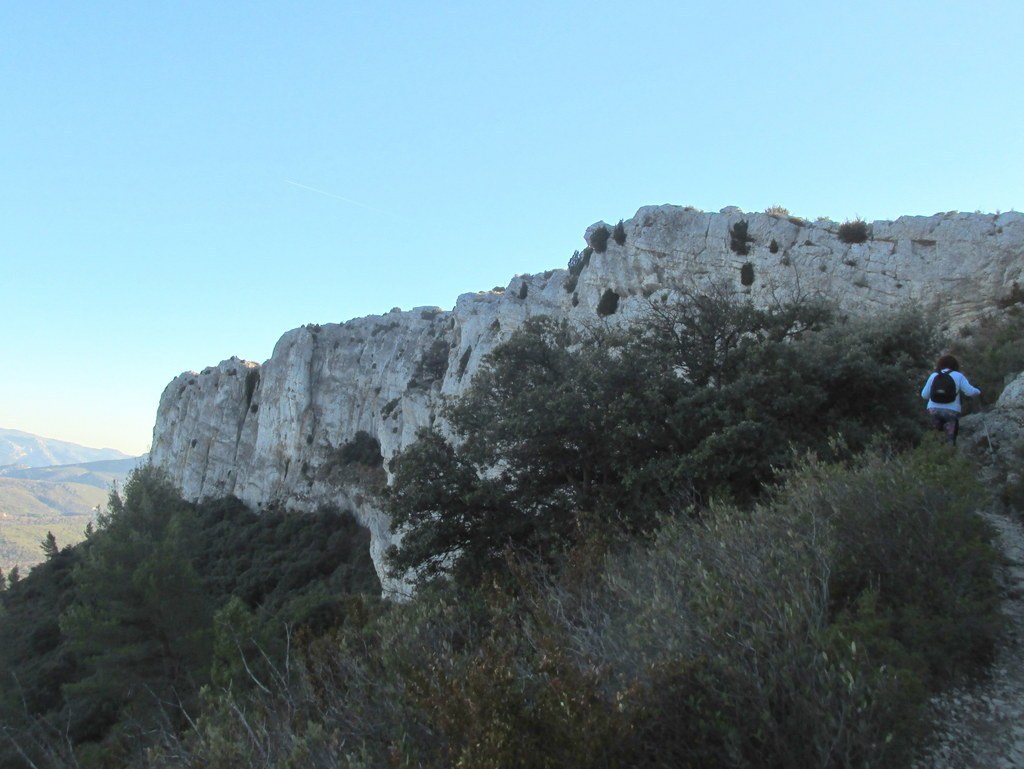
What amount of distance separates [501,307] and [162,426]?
5070 centimetres

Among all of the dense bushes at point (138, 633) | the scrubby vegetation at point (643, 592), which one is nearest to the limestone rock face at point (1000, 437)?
the scrubby vegetation at point (643, 592)

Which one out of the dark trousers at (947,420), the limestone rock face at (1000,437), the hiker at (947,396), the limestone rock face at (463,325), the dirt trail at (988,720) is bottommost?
the dirt trail at (988,720)

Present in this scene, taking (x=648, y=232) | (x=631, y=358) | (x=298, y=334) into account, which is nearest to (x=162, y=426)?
(x=298, y=334)

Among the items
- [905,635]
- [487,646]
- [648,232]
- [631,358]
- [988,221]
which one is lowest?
[905,635]

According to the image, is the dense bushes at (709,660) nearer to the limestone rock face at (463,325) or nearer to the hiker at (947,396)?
the hiker at (947,396)

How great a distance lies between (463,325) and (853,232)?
1756cm

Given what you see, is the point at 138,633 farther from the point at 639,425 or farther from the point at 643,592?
the point at 643,592

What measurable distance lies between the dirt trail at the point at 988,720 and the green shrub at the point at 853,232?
16.0 meters

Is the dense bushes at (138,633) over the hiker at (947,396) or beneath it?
beneath

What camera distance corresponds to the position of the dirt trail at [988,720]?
12.3 feet

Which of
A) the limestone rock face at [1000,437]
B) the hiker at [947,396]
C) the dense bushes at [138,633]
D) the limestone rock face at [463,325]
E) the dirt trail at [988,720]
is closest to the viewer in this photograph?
the dirt trail at [988,720]

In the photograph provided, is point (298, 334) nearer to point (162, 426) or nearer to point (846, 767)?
point (162, 426)

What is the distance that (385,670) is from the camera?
203 inches

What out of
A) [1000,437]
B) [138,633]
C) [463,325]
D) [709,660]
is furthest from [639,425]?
[463,325]
